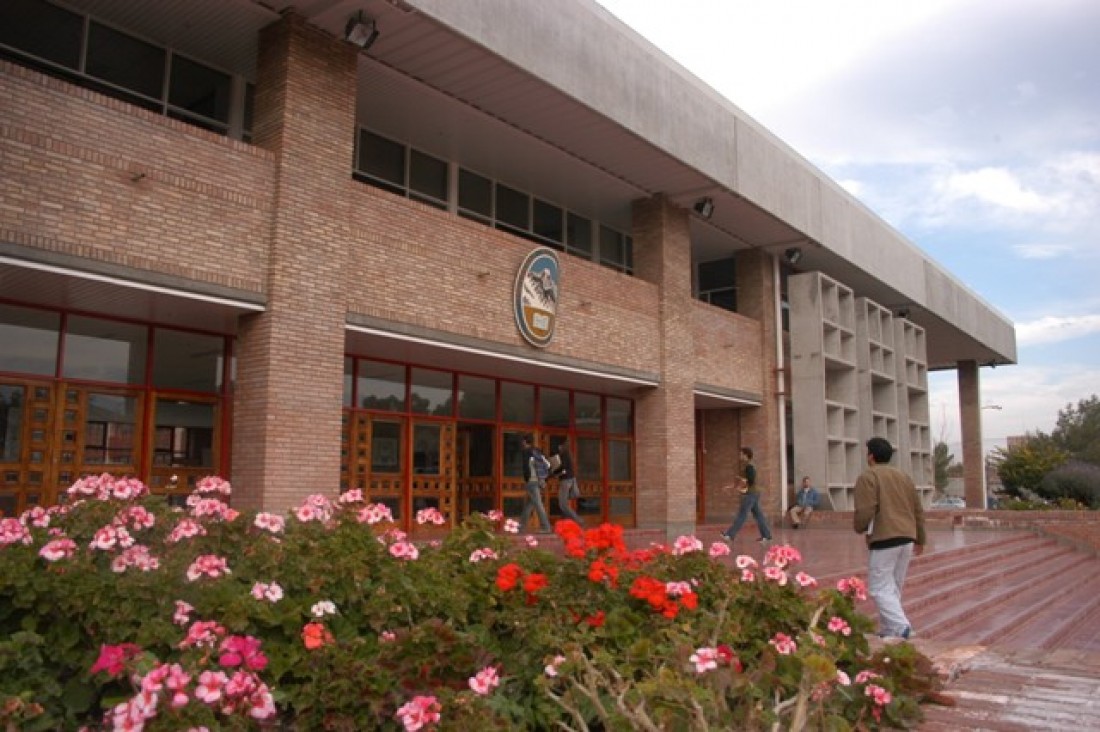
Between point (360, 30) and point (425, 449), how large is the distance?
665 cm

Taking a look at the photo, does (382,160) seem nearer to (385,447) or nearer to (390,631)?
(385,447)

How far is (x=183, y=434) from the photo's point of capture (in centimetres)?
1203

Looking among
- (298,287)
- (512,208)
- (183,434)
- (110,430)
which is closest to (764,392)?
(512,208)

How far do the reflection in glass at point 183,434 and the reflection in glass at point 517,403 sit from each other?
5808 millimetres

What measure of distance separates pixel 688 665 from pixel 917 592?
786cm

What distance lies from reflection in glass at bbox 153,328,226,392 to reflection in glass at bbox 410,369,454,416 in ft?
11.3

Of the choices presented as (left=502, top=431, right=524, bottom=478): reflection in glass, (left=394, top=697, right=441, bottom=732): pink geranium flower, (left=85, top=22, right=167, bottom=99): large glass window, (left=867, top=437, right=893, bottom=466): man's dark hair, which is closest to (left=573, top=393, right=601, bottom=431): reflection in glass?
(left=502, top=431, right=524, bottom=478): reflection in glass

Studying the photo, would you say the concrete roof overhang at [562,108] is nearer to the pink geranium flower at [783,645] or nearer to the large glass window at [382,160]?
the large glass window at [382,160]

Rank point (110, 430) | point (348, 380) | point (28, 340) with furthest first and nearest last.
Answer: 1. point (348, 380)
2. point (110, 430)
3. point (28, 340)

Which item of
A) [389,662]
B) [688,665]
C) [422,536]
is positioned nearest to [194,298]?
[422,536]

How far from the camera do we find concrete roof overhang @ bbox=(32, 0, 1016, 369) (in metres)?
11.5

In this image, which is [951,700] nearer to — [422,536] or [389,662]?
[389,662]

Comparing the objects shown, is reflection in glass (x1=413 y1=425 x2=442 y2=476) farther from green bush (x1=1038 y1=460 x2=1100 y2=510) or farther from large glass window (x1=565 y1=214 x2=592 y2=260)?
green bush (x1=1038 y1=460 x2=1100 y2=510)

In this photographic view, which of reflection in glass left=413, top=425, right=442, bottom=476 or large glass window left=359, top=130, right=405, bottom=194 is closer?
large glass window left=359, top=130, right=405, bottom=194
